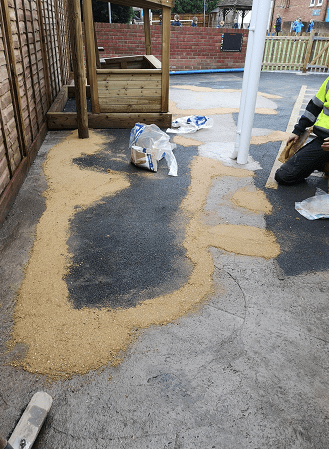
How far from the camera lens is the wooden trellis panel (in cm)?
357

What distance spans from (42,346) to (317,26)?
33.8 m

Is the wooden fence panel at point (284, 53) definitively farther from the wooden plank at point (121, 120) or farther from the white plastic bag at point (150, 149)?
the white plastic bag at point (150, 149)

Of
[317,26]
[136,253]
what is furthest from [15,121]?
[317,26]

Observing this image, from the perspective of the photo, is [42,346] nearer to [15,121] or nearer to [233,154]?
[15,121]

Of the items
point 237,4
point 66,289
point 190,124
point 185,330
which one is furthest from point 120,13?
point 185,330

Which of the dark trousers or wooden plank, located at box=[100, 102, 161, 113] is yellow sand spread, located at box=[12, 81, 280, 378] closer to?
the dark trousers

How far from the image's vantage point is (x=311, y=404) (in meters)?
1.77

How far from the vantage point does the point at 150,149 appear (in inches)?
188

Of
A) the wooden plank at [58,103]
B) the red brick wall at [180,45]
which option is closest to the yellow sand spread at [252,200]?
the wooden plank at [58,103]

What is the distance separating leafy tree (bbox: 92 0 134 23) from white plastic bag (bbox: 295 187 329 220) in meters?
17.7

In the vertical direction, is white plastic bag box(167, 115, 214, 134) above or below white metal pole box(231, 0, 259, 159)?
below

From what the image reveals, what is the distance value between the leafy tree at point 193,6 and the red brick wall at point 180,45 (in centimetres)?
2144

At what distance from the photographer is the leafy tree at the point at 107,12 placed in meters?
17.5

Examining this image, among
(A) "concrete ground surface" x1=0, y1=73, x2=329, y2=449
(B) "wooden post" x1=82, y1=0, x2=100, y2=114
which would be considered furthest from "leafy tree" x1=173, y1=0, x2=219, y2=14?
(A) "concrete ground surface" x1=0, y1=73, x2=329, y2=449
